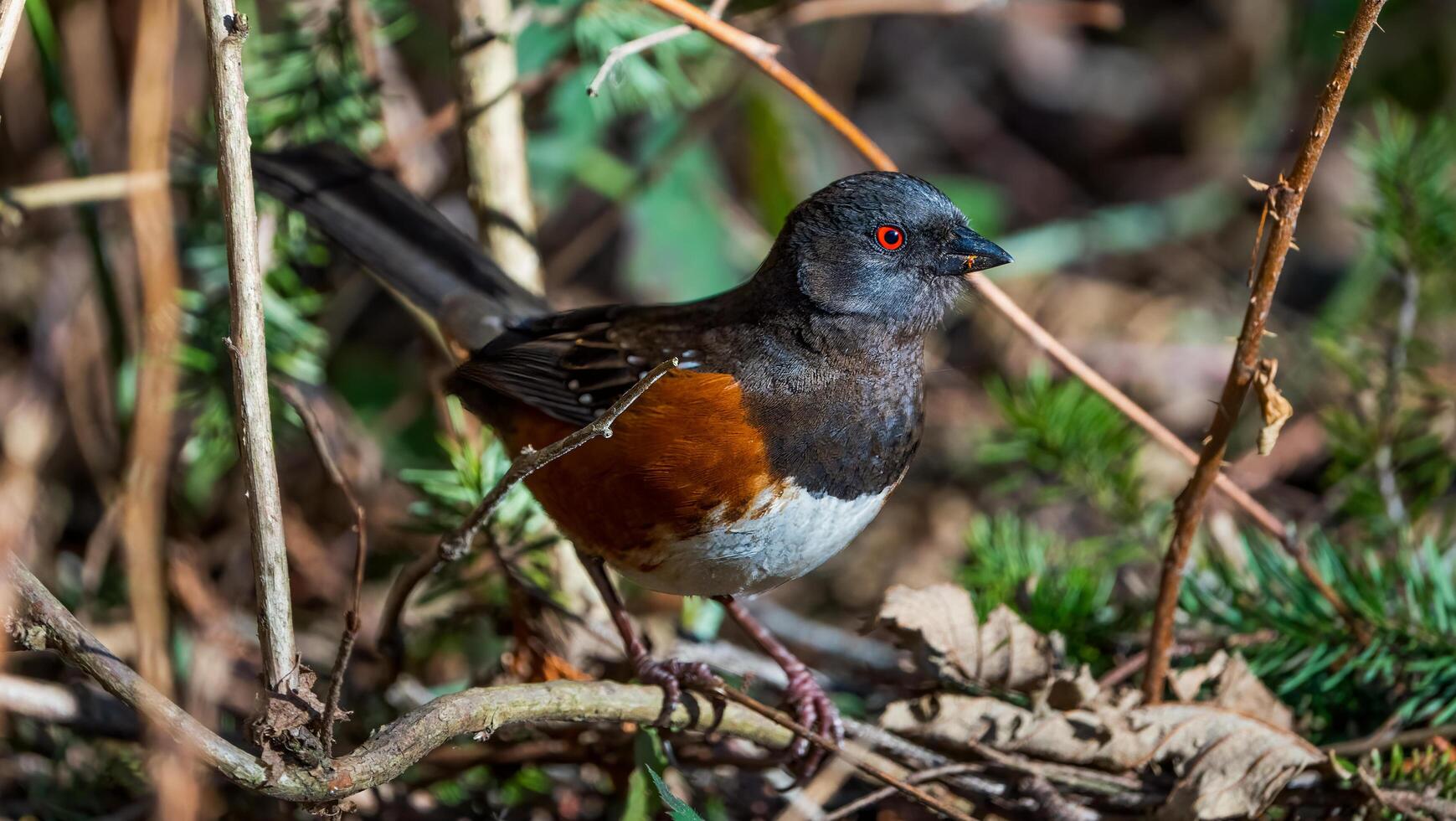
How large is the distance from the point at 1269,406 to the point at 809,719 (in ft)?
3.91

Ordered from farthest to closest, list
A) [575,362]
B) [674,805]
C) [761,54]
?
[575,362], [761,54], [674,805]

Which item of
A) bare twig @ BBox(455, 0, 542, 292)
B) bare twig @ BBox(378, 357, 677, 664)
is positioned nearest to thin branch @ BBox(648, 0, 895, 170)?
bare twig @ BBox(378, 357, 677, 664)

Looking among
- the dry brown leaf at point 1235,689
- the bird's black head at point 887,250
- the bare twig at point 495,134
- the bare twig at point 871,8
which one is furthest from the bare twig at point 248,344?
the bare twig at point 871,8

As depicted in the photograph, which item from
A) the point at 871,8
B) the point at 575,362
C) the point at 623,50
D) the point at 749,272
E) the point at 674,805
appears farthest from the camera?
the point at 749,272

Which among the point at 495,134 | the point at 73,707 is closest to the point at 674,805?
the point at 73,707

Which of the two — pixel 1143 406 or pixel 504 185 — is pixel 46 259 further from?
pixel 1143 406

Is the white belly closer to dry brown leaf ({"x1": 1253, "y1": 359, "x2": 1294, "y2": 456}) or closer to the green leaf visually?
the green leaf

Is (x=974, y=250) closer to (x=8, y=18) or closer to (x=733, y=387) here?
(x=733, y=387)

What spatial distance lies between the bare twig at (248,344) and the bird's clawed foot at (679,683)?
0.80 meters

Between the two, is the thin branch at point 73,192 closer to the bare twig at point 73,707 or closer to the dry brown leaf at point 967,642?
the bare twig at point 73,707

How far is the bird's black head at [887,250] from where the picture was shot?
2576 millimetres

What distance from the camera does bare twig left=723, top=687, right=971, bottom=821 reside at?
2.18 meters

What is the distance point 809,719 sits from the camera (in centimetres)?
274

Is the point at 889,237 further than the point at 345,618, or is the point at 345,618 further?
the point at 889,237
